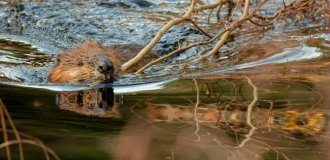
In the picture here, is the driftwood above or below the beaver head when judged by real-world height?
above

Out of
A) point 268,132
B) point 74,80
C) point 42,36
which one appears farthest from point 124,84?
point 42,36

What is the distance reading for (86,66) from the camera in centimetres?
636

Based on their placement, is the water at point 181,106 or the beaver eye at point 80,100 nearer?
the water at point 181,106

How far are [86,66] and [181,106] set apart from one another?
1.79 meters

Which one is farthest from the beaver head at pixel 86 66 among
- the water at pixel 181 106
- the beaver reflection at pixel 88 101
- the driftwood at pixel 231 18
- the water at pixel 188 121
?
the water at pixel 188 121

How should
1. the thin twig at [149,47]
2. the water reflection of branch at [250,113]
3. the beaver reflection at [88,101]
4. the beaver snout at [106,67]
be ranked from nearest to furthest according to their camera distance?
the water reflection of branch at [250,113] < the beaver reflection at [88,101] < the beaver snout at [106,67] < the thin twig at [149,47]

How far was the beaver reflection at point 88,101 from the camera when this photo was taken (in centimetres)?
470

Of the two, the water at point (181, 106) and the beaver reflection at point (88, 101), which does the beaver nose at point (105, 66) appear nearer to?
the water at point (181, 106)

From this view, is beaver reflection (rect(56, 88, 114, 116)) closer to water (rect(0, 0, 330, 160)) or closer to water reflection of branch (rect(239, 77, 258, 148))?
water (rect(0, 0, 330, 160))

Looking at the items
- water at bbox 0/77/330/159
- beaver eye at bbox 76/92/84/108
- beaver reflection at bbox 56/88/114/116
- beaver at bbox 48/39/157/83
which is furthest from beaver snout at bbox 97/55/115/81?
beaver eye at bbox 76/92/84/108

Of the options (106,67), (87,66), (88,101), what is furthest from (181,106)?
(87,66)

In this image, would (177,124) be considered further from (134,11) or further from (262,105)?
(134,11)

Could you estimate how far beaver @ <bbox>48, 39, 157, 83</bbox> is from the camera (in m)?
6.23

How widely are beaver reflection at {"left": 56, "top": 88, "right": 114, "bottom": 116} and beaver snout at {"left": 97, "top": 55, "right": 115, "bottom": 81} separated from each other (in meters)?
0.37
